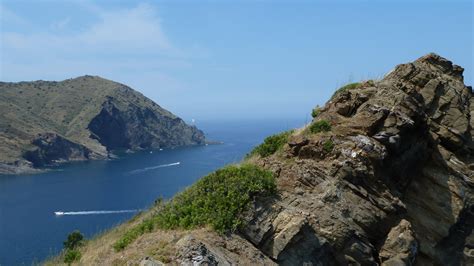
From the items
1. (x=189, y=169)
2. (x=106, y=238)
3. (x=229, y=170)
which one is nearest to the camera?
(x=229, y=170)

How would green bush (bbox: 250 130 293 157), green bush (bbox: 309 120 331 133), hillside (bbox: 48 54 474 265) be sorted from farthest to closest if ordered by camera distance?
green bush (bbox: 250 130 293 157), green bush (bbox: 309 120 331 133), hillside (bbox: 48 54 474 265)

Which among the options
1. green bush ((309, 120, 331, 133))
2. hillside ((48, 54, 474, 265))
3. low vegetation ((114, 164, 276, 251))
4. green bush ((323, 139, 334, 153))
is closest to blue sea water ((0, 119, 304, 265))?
hillside ((48, 54, 474, 265))

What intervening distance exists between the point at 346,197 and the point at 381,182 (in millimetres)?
2135

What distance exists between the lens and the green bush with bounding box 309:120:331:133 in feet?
59.8

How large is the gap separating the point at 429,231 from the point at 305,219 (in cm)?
640

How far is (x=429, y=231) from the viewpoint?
1825 centimetres

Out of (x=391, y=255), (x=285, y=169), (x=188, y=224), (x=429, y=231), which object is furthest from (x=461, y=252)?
(x=188, y=224)

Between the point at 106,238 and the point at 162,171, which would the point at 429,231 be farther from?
the point at 162,171

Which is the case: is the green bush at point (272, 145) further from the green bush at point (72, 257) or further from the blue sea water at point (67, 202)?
the blue sea water at point (67, 202)

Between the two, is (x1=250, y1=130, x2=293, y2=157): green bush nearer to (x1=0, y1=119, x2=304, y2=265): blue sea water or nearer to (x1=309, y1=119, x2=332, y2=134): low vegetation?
(x1=309, y1=119, x2=332, y2=134): low vegetation

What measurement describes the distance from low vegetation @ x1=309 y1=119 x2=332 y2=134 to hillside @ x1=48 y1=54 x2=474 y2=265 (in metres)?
0.05

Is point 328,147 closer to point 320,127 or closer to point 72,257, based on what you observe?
point 320,127

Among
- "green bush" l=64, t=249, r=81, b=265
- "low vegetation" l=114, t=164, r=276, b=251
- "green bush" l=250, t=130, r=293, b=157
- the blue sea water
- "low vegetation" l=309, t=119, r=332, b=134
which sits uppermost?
"low vegetation" l=309, t=119, r=332, b=134

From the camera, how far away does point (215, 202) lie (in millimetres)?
15117
